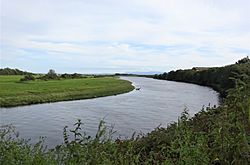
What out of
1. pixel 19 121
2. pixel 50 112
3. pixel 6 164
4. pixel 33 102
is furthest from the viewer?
pixel 33 102

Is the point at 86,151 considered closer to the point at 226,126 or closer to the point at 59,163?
the point at 59,163

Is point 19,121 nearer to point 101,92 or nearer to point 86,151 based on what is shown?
point 86,151

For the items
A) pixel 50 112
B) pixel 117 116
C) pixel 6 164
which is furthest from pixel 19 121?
pixel 6 164

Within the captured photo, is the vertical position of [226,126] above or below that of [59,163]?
above

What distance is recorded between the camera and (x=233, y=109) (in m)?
4.93

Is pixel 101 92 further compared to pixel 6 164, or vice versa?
pixel 101 92

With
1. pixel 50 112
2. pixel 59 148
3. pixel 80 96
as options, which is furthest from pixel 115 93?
pixel 59 148

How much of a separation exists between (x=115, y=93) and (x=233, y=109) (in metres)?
60.1

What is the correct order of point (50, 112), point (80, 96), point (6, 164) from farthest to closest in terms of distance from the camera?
point (80, 96), point (50, 112), point (6, 164)

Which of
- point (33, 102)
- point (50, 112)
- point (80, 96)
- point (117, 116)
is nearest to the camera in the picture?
point (117, 116)

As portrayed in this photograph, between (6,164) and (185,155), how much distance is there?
2.70m

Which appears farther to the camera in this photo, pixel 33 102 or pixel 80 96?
pixel 80 96

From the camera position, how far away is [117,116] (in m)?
32.3

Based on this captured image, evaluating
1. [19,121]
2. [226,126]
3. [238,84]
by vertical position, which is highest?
[238,84]
